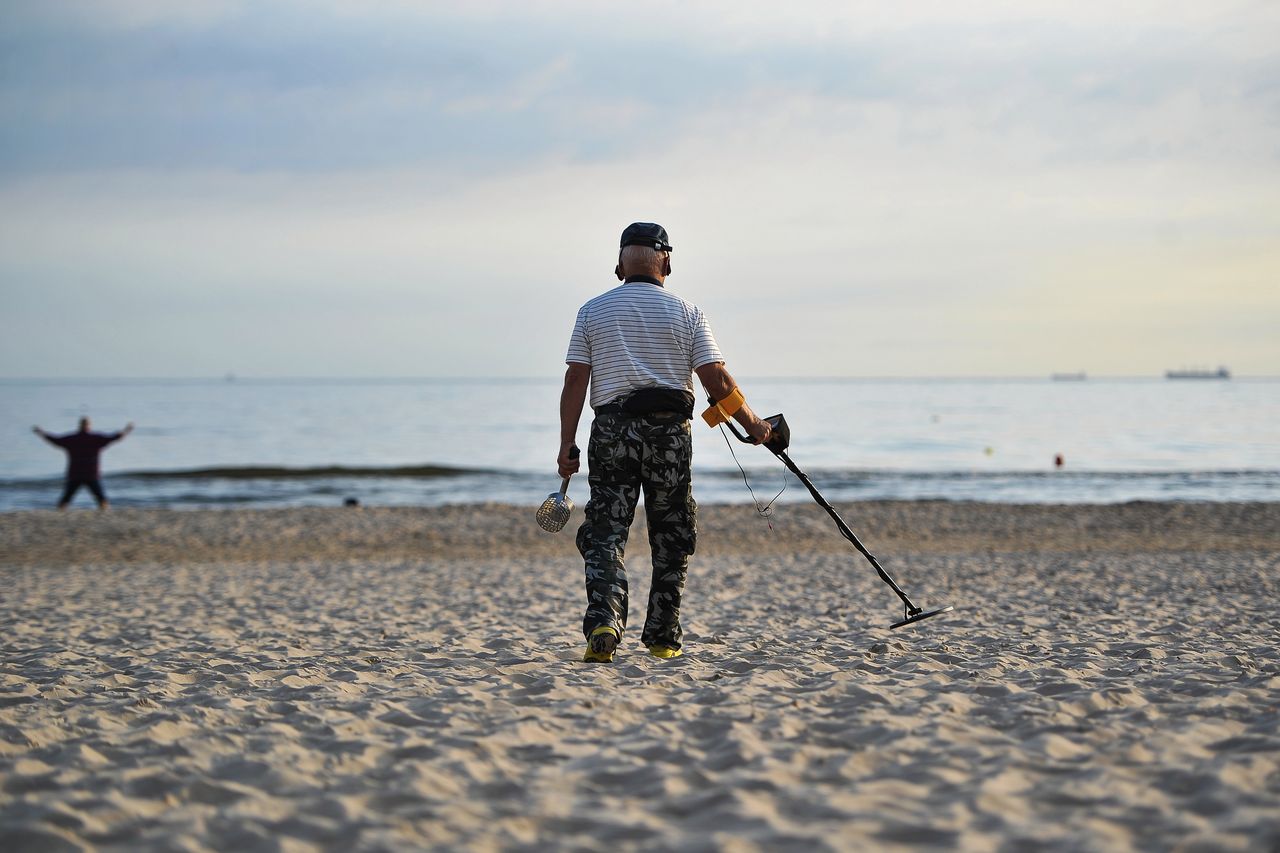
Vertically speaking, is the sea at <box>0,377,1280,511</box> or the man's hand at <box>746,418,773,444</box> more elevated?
the man's hand at <box>746,418,773,444</box>

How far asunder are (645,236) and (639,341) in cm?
55

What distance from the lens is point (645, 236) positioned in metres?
4.89

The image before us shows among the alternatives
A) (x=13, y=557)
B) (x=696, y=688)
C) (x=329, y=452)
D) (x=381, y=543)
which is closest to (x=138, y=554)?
(x=13, y=557)

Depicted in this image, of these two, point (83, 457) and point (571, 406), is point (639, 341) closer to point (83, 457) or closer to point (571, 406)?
point (571, 406)

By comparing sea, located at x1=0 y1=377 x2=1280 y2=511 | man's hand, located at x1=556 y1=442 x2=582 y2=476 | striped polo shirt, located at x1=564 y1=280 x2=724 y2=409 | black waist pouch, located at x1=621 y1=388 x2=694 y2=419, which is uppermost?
striped polo shirt, located at x1=564 y1=280 x2=724 y2=409

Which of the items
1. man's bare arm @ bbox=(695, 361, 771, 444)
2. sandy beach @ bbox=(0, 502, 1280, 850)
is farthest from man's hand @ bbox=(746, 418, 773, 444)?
sandy beach @ bbox=(0, 502, 1280, 850)

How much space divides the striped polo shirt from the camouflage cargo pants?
0.18 meters

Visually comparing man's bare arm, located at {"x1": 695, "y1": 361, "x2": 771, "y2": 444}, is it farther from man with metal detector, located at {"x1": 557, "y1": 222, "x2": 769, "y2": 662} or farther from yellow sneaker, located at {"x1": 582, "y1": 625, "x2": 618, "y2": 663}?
yellow sneaker, located at {"x1": 582, "y1": 625, "x2": 618, "y2": 663}

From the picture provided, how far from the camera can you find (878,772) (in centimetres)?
314

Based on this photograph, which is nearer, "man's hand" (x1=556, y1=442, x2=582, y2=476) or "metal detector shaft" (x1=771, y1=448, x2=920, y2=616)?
"man's hand" (x1=556, y1=442, x2=582, y2=476)

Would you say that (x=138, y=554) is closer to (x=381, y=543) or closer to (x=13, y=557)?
(x=13, y=557)

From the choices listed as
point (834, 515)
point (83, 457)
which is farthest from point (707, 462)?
point (834, 515)

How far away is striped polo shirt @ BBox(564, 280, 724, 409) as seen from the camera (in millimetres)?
4734

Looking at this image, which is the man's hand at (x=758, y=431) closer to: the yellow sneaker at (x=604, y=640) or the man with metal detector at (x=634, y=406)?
the man with metal detector at (x=634, y=406)
